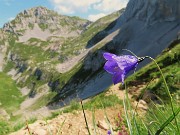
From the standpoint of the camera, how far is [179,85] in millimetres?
18266

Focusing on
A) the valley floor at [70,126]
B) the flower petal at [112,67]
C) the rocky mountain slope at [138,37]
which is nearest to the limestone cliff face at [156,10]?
the rocky mountain slope at [138,37]

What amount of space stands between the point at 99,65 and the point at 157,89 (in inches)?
5327

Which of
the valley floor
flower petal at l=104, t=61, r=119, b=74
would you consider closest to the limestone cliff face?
the valley floor

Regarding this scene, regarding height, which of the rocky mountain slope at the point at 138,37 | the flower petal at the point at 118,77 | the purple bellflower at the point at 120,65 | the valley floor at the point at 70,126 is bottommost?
the valley floor at the point at 70,126

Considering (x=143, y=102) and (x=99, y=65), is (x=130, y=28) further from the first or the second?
(x=143, y=102)

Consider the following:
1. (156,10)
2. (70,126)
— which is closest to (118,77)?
(70,126)

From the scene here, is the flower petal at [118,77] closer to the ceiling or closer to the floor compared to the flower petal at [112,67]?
closer to the floor

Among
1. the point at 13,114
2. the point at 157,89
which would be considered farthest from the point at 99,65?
the point at 157,89

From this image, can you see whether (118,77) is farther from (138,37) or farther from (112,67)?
(138,37)

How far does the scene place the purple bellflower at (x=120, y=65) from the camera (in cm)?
249

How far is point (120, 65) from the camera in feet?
8.36

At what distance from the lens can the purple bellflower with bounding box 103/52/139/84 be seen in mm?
2490

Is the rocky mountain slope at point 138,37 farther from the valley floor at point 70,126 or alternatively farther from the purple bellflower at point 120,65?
the purple bellflower at point 120,65

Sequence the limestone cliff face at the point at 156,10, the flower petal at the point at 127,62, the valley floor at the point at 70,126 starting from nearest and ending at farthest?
the flower petal at the point at 127,62, the valley floor at the point at 70,126, the limestone cliff face at the point at 156,10
